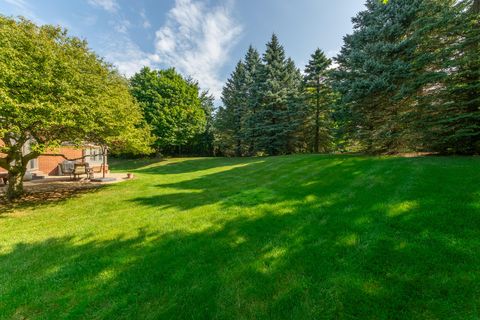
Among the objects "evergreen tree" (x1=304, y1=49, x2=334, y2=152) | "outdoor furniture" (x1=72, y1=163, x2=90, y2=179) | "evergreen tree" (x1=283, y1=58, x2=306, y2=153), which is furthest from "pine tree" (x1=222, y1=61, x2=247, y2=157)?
"outdoor furniture" (x1=72, y1=163, x2=90, y2=179)

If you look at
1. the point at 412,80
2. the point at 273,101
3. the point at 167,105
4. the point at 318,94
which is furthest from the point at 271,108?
the point at 412,80

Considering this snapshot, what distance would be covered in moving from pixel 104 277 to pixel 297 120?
67.0 feet

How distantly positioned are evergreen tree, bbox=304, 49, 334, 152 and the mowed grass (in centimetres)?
1552

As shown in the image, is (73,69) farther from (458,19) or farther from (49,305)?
(458,19)

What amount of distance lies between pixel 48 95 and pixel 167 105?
19.5 m

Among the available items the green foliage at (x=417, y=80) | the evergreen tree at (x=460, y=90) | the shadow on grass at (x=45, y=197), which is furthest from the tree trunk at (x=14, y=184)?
the evergreen tree at (x=460, y=90)

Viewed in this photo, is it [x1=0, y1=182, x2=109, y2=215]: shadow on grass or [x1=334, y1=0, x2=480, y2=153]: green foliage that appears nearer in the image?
[x1=0, y1=182, x2=109, y2=215]: shadow on grass

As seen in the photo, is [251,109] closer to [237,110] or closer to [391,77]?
[237,110]

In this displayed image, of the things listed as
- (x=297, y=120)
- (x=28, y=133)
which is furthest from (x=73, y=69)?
(x=297, y=120)

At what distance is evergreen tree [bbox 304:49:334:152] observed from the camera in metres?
20.0

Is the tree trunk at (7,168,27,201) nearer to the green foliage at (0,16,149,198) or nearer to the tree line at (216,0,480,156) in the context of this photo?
the green foliage at (0,16,149,198)

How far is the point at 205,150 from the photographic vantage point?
30.1 meters

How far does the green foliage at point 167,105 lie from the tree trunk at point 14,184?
1523cm

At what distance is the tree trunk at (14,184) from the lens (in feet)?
25.3
